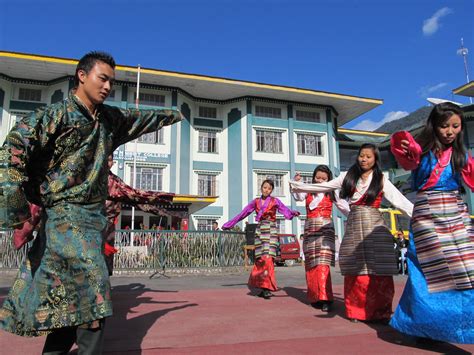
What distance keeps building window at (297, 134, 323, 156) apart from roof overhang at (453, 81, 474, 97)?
34.7ft

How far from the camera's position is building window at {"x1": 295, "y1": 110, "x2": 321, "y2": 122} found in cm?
2697

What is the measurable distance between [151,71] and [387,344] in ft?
70.5

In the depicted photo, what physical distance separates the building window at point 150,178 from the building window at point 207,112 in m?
5.18

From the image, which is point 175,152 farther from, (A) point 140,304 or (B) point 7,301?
(B) point 7,301

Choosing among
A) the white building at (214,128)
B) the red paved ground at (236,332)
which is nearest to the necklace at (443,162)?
the red paved ground at (236,332)

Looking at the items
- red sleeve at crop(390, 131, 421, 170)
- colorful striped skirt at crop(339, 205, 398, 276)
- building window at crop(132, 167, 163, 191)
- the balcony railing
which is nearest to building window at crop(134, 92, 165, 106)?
building window at crop(132, 167, 163, 191)

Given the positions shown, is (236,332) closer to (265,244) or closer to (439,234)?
(439,234)

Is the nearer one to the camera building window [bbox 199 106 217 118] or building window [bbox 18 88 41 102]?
building window [bbox 18 88 41 102]

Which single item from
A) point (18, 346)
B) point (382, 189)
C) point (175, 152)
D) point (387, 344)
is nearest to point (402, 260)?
point (382, 189)

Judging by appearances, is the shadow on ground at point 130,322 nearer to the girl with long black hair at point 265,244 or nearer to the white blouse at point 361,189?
the girl with long black hair at point 265,244

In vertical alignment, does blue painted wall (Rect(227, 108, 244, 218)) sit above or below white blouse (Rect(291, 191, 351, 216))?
above

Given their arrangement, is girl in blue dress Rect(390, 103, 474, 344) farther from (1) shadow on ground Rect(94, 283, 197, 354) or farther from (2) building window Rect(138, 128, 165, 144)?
(2) building window Rect(138, 128, 165, 144)

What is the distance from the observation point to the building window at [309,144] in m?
26.6

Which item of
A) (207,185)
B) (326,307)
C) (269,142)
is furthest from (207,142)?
(326,307)
